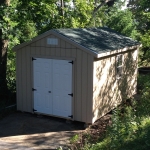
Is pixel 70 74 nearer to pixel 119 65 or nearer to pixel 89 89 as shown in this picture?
pixel 89 89

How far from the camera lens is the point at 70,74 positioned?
10875 millimetres

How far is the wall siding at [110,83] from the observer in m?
10.8

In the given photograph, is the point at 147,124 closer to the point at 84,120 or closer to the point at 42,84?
the point at 84,120

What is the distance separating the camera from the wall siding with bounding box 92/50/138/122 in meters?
10.8

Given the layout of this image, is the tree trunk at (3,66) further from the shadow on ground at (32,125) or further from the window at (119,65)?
the window at (119,65)

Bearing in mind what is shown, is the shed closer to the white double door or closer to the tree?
the white double door

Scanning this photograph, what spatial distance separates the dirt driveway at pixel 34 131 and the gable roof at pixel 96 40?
247cm

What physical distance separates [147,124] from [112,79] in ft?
11.8

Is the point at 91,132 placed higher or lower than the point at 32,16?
lower

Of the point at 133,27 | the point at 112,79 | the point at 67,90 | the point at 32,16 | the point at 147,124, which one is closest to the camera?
the point at 147,124

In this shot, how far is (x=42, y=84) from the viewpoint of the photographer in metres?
11.5

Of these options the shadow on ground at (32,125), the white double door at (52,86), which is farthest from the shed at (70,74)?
the shadow on ground at (32,125)

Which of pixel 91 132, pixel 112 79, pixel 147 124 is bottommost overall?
pixel 91 132

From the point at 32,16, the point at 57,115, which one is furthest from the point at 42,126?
the point at 32,16
